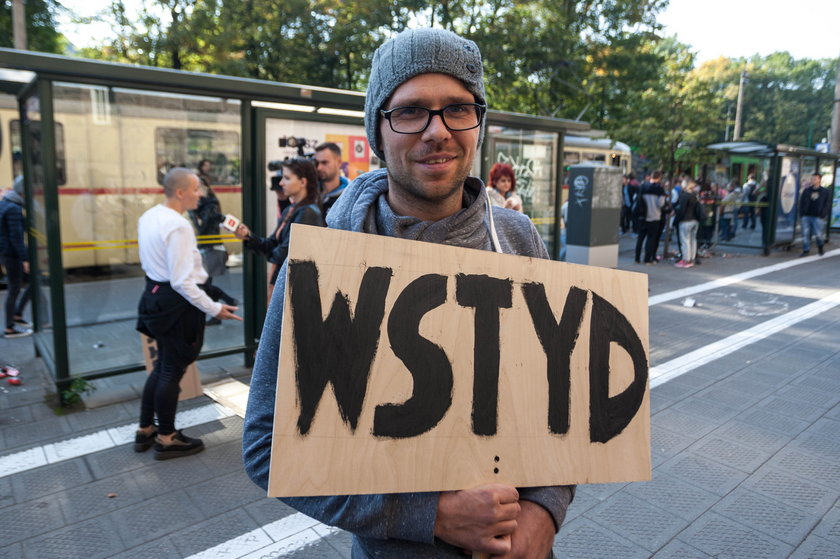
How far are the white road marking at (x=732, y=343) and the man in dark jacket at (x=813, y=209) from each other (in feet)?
18.5

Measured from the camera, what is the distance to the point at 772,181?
1427 cm

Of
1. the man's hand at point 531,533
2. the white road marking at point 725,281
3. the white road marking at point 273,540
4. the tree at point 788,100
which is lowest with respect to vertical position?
the white road marking at point 273,540

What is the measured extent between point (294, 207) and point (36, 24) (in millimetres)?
13429

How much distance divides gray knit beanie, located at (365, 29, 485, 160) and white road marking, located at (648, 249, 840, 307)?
27.4ft

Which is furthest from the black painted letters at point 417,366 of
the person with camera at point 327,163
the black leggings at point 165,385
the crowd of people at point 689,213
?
the crowd of people at point 689,213

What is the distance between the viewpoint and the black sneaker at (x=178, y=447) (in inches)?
158

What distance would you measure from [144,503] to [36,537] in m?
0.53

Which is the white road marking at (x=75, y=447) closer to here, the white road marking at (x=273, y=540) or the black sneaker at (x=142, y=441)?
the black sneaker at (x=142, y=441)

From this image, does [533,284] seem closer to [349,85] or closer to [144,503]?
[144,503]

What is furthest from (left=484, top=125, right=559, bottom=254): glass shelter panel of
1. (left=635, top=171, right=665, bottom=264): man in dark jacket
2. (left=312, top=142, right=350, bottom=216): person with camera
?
(left=635, top=171, right=665, bottom=264): man in dark jacket

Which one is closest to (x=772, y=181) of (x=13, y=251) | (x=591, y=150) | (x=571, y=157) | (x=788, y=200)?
(x=788, y=200)

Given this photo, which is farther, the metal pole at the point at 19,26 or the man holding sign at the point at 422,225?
the metal pole at the point at 19,26

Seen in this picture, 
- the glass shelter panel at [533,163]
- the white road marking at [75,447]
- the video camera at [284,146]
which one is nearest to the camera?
the white road marking at [75,447]

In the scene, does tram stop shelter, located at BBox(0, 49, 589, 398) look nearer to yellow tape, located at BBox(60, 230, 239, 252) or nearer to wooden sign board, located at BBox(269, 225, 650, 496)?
yellow tape, located at BBox(60, 230, 239, 252)
